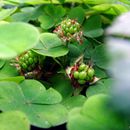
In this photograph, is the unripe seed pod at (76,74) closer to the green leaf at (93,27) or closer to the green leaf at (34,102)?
the green leaf at (34,102)

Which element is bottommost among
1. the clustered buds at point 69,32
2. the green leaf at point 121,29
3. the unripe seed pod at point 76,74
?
the unripe seed pod at point 76,74

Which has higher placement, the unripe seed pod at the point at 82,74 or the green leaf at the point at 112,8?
the green leaf at the point at 112,8

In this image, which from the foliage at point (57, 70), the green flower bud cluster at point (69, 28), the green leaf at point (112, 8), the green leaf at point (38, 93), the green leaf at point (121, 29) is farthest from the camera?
the green leaf at point (112, 8)

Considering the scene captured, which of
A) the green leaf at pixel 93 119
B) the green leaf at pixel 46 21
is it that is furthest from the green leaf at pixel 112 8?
the green leaf at pixel 93 119

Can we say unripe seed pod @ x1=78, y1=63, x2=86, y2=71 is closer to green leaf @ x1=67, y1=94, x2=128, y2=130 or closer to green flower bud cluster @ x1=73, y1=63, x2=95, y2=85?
green flower bud cluster @ x1=73, y1=63, x2=95, y2=85

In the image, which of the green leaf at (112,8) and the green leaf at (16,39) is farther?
the green leaf at (112,8)

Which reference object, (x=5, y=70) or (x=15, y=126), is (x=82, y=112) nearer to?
(x=15, y=126)

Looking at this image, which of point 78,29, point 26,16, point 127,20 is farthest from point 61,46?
point 127,20
